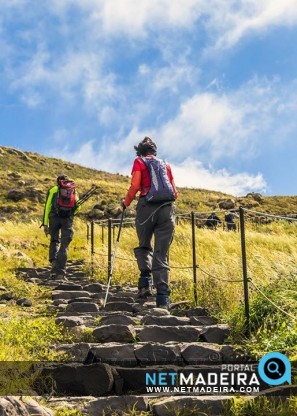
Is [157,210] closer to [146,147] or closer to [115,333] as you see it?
[146,147]

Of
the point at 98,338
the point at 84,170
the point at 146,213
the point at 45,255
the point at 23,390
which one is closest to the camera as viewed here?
the point at 23,390

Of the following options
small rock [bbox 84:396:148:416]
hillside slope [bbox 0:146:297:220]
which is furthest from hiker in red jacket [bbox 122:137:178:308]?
hillside slope [bbox 0:146:297:220]

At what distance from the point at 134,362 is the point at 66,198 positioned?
794 cm

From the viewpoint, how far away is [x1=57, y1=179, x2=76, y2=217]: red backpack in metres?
12.8

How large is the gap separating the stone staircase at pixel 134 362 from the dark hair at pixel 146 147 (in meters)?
2.51

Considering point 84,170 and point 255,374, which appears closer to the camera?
point 255,374

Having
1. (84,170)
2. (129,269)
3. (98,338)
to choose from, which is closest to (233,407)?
(98,338)

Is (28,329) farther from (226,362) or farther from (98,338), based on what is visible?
(226,362)

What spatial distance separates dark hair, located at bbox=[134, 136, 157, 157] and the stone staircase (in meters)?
2.51

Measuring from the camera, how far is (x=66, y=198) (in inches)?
505

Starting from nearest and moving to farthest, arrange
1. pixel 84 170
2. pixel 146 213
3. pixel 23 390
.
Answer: pixel 23 390, pixel 146 213, pixel 84 170

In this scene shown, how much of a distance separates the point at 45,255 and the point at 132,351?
1357cm

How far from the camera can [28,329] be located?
6238 mm

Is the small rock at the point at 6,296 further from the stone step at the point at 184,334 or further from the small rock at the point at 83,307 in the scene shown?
the stone step at the point at 184,334
